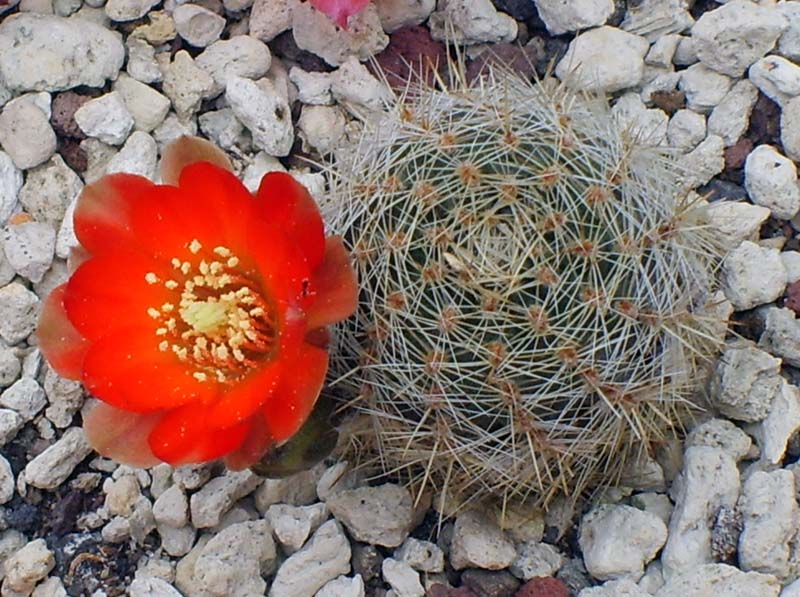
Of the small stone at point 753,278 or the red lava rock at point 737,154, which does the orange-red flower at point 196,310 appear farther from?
the red lava rock at point 737,154

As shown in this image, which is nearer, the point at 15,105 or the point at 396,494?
the point at 396,494

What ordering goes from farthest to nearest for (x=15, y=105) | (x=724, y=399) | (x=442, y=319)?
(x=15, y=105) → (x=724, y=399) → (x=442, y=319)

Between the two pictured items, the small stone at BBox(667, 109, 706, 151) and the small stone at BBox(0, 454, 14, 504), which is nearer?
the small stone at BBox(0, 454, 14, 504)

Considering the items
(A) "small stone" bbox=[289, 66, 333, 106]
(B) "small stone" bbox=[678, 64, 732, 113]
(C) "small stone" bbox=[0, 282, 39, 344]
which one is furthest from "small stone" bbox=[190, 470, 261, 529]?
(B) "small stone" bbox=[678, 64, 732, 113]

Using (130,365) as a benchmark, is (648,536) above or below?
below

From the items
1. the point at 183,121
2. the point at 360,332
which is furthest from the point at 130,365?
the point at 183,121

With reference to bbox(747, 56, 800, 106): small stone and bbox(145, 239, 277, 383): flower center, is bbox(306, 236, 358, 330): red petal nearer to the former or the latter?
bbox(145, 239, 277, 383): flower center

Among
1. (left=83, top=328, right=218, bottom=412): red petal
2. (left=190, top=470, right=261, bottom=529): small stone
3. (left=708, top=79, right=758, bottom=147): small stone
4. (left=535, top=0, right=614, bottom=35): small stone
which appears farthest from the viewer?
(left=535, top=0, right=614, bottom=35): small stone

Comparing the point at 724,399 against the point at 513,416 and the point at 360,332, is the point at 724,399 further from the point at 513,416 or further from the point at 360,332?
the point at 360,332
